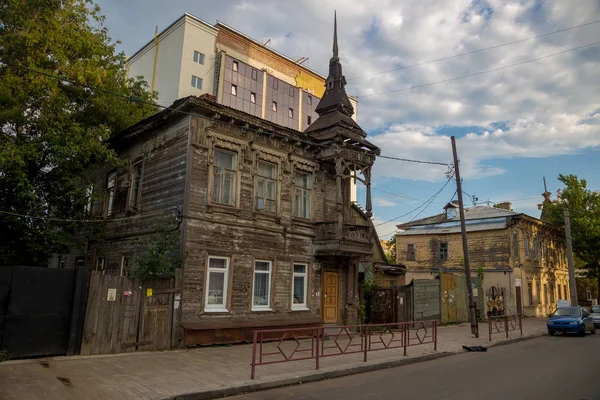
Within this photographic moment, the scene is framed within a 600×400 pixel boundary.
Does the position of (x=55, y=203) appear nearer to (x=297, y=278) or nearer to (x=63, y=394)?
(x=297, y=278)

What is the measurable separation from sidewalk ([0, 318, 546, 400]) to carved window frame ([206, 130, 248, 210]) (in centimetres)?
483

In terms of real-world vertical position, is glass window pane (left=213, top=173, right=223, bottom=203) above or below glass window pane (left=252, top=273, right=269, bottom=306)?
above

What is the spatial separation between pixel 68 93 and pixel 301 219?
10797mm

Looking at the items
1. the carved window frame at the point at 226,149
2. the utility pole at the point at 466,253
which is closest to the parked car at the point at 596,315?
the utility pole at the point at 466,253

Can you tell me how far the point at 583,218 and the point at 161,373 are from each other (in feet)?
116

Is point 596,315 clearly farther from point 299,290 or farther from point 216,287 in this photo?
point 216,287

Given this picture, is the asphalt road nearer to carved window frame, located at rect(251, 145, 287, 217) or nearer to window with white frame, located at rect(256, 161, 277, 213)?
carved window frame, located at rect(251, 145, 287, 217)

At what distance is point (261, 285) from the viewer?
15727 millimetres

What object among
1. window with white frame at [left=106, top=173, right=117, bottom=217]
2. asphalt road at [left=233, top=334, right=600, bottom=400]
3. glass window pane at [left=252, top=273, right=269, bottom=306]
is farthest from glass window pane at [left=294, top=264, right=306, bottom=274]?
window with white frame at [left=106, top=173, right=117, bottom=217]

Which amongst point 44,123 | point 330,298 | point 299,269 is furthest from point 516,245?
point 44,123

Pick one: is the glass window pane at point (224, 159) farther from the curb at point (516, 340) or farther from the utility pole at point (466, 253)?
the curb at point (516, 340)

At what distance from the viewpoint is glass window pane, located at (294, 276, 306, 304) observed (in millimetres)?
16891

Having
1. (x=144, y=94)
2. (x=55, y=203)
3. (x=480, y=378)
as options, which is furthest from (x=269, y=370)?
(x=144, y=94)

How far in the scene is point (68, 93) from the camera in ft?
57.0
